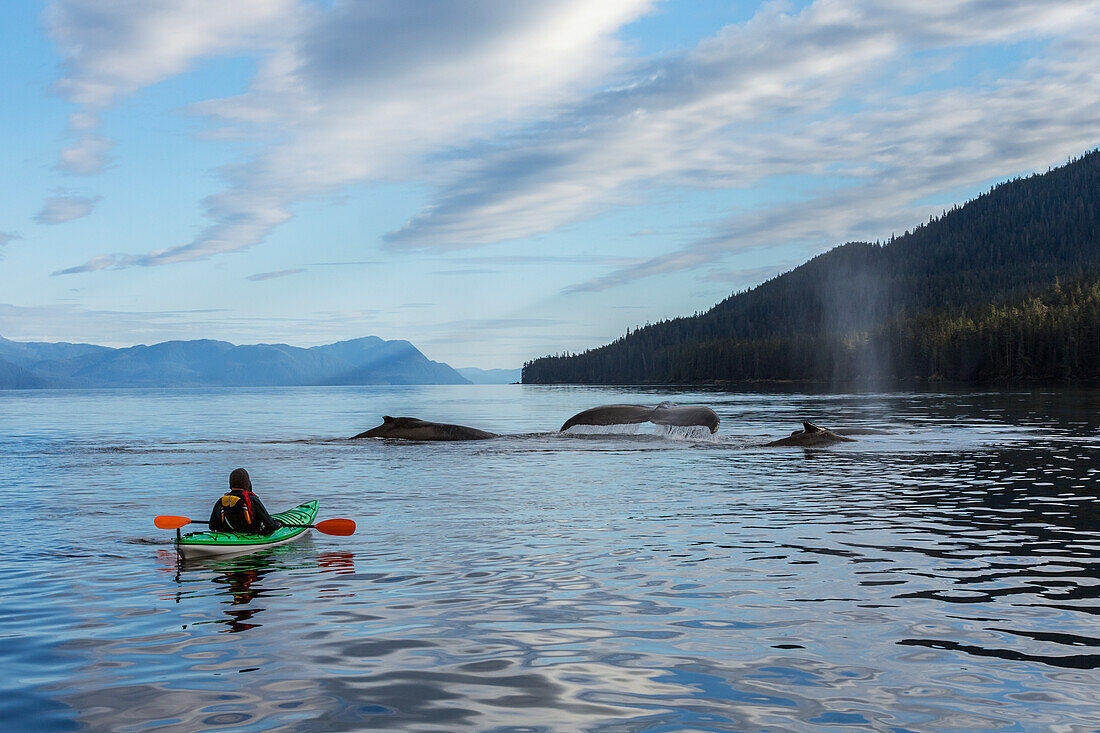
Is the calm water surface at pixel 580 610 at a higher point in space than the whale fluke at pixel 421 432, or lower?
lower

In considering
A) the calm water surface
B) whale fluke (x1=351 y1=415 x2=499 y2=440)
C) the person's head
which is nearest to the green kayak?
the calm water surface

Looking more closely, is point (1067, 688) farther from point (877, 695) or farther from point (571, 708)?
point (571, 708)

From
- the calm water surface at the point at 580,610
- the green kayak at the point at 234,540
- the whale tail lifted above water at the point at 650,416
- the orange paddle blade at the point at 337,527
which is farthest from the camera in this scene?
the whale tail lifted above water at the point at 650,416

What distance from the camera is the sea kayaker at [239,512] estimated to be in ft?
59.6

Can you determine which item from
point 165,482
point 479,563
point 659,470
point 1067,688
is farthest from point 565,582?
point 165,482

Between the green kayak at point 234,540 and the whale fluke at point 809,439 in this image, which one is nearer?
the green kayak at point 234,540

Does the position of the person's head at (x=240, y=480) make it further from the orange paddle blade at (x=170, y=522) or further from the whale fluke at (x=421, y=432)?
the whale fluke at (x=421, y=432)

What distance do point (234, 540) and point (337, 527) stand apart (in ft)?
7.97

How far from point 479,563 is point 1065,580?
9.82 m

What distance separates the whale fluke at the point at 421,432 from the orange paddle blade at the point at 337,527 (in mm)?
30347

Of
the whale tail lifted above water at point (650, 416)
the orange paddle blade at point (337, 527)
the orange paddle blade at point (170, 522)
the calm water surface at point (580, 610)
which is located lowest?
the calm water surface at point (580, 610)

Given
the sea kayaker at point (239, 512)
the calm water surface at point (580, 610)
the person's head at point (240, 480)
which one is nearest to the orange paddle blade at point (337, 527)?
the calm water surface at point (580, 610)

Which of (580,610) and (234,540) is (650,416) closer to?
(234,540)

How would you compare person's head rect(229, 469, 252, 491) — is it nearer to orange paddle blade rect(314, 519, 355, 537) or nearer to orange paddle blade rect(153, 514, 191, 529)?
orange paddle blade rect(153, 514, 191, 529)
